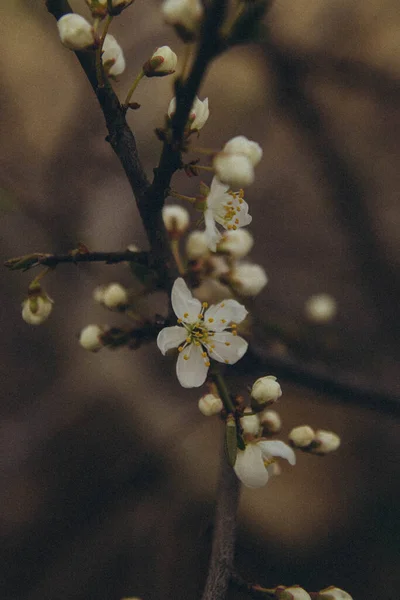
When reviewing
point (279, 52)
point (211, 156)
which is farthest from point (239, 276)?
point (279, 52)

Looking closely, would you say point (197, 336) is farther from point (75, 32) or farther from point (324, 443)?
point (75, 32)

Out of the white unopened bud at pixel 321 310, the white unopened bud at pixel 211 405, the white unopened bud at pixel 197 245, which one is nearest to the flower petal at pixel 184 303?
the white unopened bud at pixel 211 405

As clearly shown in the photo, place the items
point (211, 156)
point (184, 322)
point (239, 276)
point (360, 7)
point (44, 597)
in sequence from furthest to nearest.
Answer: point (360, 7)
point (44, 597)
point (239, 276)
point (184, 322)
point (211, 156)

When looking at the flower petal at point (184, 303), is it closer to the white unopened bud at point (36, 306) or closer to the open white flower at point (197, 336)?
the open white flower at point (197, 336)

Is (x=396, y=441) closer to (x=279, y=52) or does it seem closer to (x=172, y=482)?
(x=172, y=482)

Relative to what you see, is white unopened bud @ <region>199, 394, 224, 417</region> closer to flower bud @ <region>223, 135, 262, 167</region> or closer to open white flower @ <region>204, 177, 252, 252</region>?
open white flower @ <region>204, 177, 252, 252</region>

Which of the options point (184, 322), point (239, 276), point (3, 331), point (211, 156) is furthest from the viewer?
point (3, 331)

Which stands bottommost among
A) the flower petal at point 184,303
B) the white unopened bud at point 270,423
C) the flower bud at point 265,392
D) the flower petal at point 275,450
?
the white unopened bud at point 270,423
